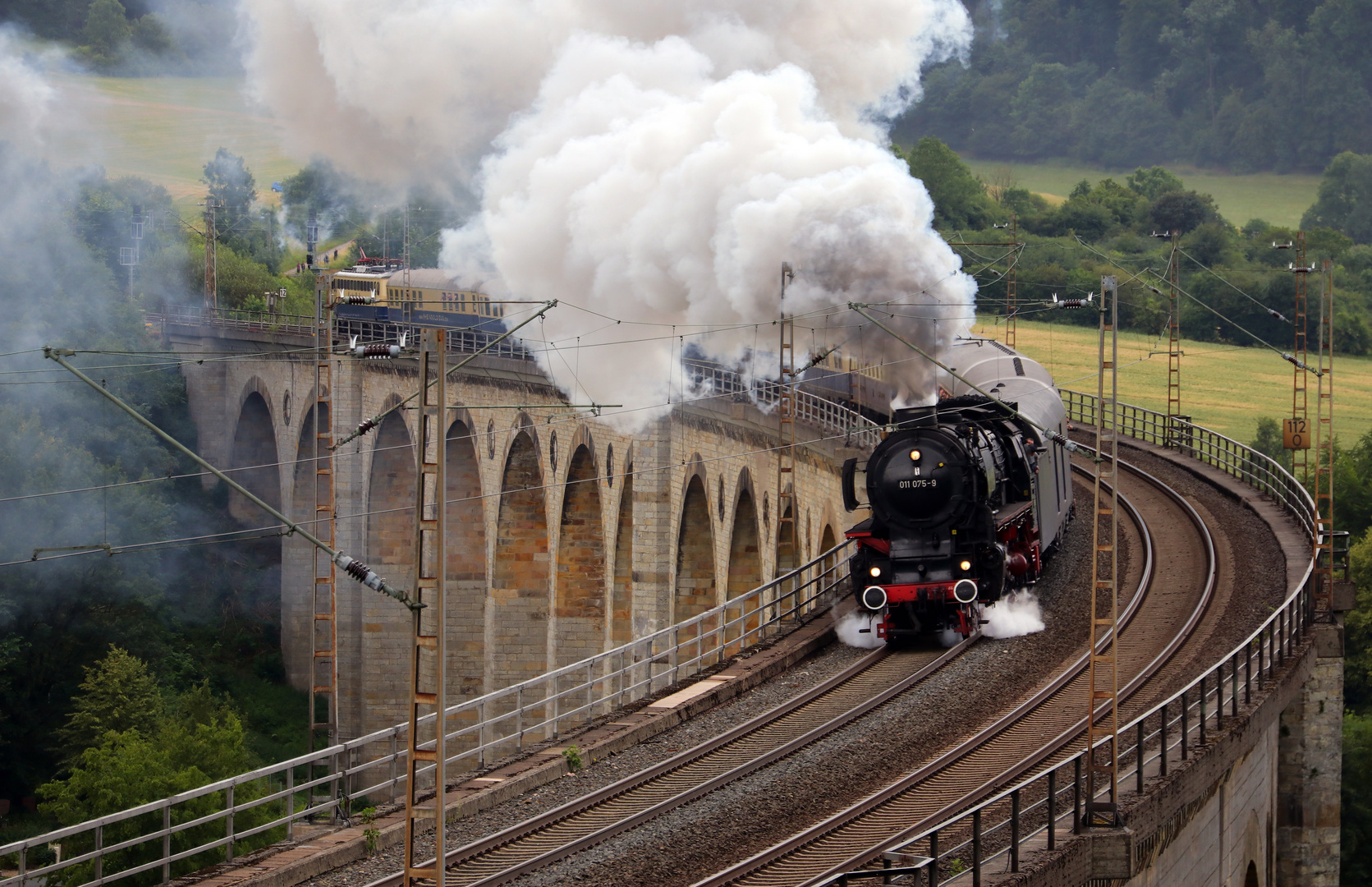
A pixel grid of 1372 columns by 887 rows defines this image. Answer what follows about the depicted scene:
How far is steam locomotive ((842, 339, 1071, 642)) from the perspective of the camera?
2600cm

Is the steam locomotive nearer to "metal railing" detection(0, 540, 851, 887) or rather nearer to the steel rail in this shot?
the steel rail

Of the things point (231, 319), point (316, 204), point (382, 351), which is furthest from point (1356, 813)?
point (316, 204)

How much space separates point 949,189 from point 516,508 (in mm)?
58779

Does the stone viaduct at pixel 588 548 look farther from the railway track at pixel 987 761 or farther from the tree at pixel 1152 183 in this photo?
the tree at pixel 1152 183

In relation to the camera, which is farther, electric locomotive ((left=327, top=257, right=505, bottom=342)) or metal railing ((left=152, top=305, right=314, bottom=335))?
→ metal railing ((left=152, top=305, right=314, bottom=335))

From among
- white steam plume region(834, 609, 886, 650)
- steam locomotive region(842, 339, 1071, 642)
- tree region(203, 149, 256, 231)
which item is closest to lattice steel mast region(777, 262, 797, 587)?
white steam plume region(834, 609, 886, 650)

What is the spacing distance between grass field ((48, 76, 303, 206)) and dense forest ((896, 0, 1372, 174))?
57.9m

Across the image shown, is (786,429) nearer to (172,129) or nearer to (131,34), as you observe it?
(172,129)

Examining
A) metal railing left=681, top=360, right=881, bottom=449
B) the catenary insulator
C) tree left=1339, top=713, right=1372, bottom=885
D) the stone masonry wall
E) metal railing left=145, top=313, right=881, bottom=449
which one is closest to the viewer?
the catenary insulator

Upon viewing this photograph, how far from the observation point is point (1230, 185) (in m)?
140

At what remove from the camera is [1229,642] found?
27.6 meters

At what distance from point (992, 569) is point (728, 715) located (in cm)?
477

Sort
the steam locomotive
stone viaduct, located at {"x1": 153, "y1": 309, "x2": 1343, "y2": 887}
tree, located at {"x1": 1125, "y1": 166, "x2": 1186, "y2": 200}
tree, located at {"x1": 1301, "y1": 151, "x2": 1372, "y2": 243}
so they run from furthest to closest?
tree, located at {"x1": 1301, "y1": 151, "x2": 1372, "y2": 243}, tree, located at {"x1": 1125, "y1": 166, "x2": 1186, "y2": 200}, the steam locomotive, stone viaduct, located at {"x1": 153, "y1": 309, "x2": 1343, "y2": 887}

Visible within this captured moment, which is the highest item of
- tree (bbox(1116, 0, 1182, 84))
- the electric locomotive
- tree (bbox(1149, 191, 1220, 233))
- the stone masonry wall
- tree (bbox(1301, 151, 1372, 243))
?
tree (bbox(1116, 0, 1182, 84))
